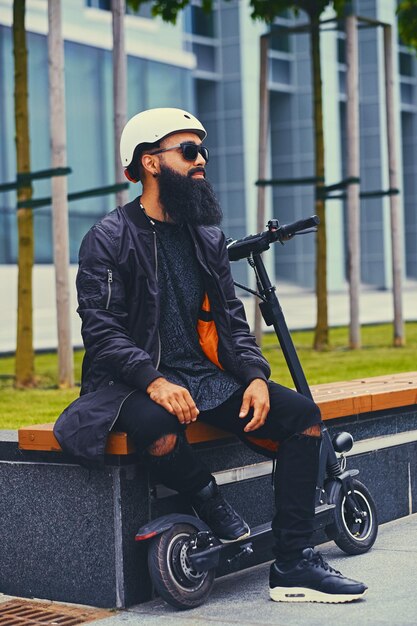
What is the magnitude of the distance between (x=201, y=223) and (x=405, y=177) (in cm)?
5072

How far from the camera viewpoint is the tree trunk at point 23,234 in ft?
34.0

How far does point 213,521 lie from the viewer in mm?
4703

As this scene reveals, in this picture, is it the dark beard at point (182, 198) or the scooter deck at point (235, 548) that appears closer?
the scooter deck at point (235, 548)

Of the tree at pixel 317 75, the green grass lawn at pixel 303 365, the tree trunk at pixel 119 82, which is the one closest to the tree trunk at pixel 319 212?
the tree at pixel 317 75

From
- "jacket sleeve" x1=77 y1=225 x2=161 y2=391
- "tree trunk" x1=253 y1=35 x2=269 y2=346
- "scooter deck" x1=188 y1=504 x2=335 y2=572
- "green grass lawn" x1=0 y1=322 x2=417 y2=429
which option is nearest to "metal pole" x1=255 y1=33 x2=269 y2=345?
"tree trunk" x1=253 y1=35 x2=269 y2=346

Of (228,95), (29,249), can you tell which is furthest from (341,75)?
(29,249)

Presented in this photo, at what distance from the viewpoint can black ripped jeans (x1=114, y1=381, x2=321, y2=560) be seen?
4492mm

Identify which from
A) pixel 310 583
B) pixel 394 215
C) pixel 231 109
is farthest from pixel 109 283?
pixel 231 109

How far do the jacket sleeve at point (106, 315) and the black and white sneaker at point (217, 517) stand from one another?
0.49 meters

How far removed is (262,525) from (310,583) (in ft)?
1.27

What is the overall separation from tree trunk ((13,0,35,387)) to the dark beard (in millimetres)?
5615

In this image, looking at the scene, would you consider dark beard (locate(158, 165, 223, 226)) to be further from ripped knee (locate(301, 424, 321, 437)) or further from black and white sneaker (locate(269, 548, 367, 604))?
black and white sneaker (locate(269, 548, 367, 604))

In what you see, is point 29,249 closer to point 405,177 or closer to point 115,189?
point 115,189

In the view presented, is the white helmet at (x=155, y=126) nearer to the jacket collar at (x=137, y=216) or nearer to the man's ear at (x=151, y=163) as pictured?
the man's ear at (x=151, y=163)
